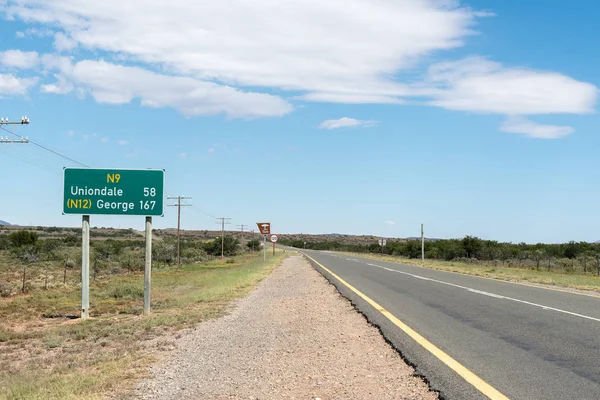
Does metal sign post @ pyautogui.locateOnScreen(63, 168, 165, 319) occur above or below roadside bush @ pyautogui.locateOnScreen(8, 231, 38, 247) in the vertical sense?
above

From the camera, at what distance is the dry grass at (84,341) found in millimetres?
7121

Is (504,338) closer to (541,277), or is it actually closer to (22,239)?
(541,277)

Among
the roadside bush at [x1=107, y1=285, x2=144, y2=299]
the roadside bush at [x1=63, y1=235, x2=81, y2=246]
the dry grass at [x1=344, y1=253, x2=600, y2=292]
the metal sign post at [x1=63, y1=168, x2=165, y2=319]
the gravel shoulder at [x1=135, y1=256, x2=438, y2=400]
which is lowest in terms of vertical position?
the roadside bush at [x1=107, y1=285, x2=144, y2=299]

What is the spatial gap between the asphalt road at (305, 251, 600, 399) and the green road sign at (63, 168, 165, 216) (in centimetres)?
651

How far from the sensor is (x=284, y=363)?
25.9ft

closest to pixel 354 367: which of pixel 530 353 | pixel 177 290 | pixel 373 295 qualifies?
pixel 530 353

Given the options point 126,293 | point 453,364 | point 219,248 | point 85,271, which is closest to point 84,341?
point 85,271

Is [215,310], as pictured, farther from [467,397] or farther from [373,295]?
[467,397]

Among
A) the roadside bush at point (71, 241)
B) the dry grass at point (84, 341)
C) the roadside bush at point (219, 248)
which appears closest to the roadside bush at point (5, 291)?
the dry grass at point (84, 341)

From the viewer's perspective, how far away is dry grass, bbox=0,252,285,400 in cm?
712

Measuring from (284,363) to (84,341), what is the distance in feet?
18.5

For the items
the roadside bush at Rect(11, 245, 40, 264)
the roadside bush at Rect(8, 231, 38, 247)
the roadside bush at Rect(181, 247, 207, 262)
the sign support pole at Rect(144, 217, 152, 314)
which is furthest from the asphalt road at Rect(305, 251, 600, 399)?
the roadside bush at Rect(8, 231, 38, 247)

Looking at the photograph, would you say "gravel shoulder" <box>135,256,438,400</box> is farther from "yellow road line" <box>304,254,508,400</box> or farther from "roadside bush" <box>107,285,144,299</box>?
"roadside bush" <box>107,285,144,299</box>

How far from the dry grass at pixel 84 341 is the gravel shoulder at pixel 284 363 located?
1.83 ft
